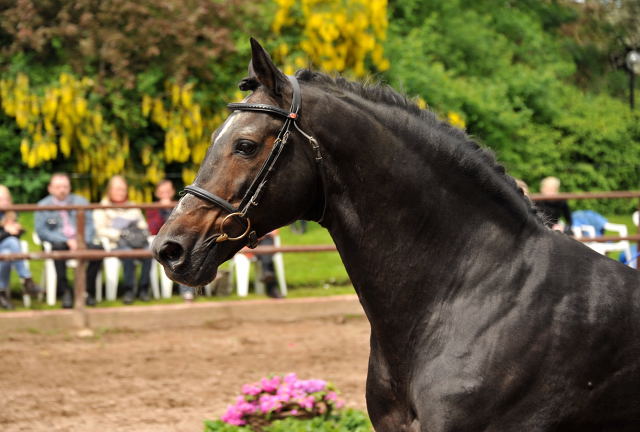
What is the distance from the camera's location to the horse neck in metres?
2.78

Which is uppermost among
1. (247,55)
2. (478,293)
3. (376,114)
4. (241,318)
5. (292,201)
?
(376,114)

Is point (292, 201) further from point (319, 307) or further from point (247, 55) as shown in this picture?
point (247, 55)

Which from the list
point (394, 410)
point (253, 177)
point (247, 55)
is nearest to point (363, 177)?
point (253, 177)

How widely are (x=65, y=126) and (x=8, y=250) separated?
3153 mm

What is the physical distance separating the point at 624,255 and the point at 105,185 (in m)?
7.21

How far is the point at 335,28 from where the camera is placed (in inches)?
498

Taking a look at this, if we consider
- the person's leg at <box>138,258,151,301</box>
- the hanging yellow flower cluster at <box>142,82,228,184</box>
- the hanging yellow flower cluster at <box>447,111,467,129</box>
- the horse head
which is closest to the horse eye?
the horse head

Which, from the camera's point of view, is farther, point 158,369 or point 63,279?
point 63,279

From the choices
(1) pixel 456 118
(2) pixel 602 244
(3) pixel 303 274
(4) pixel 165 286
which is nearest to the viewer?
(4) pixel 165 286

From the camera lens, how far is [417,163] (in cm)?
281

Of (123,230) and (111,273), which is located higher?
(123,230)

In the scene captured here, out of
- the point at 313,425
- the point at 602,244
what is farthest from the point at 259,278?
the point at 313,425

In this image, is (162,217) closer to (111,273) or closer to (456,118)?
(111,273)

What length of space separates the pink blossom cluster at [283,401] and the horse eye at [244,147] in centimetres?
228
